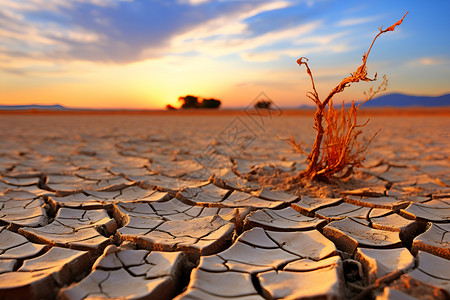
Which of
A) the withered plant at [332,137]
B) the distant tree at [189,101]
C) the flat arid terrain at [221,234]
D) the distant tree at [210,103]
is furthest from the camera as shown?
the distant tree at [210,103]

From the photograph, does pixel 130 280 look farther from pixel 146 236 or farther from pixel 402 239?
pixel 402 239

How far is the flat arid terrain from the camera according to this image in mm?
1071

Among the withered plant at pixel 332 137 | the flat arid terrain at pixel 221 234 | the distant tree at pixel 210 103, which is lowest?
the flat arid terrain at pixel 221 234

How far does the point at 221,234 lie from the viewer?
1479 mm

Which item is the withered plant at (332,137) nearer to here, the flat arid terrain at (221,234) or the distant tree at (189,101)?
the flat arid terrain at (221,234)

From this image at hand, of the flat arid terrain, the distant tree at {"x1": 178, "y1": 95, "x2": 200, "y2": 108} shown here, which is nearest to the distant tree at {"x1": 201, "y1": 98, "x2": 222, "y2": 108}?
the distant tree at {"x1": 178, "y1": 95, "x2": 200, "y2": 108}

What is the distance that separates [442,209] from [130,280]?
1.83m

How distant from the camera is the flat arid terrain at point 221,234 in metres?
1.07

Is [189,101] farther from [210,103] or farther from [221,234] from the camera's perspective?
[221,234]

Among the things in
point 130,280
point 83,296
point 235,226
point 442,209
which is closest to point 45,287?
point 83,296

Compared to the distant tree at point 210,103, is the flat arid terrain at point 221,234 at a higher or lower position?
lower

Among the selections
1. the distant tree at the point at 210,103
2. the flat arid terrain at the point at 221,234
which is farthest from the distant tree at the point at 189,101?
the flat arid terrain at the point at 221,234

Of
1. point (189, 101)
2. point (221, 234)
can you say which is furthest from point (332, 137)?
point (189, 101)

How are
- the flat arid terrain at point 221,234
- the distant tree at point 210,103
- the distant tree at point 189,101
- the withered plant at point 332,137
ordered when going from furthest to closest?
the distant tree at point 210,103 → the distant tree at point 189,101 → the withered plant at point 332,137 → the flat arid terrain at point 221,234
